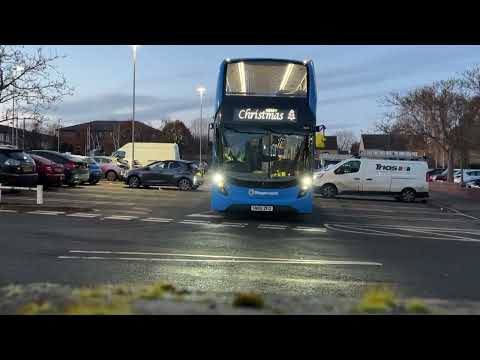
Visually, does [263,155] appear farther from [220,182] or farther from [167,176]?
[167,176]

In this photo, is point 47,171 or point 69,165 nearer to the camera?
point 47,171

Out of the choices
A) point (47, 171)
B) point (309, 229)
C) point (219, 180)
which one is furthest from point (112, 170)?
point (309, 229)

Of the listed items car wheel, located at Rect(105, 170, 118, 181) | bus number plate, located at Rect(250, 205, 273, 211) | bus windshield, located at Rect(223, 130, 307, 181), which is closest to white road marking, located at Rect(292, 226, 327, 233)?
bus number plate, located at Rect(250, 205, 273, 211)

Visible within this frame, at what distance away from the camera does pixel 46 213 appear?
1473 cm

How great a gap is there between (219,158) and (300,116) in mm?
2500

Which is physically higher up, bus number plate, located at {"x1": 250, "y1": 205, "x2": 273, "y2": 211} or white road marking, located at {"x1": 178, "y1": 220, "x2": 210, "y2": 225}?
bus number plate, located at {"x1": 250, "y1": 205, "x2": 273, "y2": 211}

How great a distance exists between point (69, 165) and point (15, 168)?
20.1 ft

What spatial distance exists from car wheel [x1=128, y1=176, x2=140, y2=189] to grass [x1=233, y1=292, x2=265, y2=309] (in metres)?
25.0

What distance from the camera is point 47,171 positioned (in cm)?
2222

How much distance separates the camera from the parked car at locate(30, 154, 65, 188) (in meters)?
22.2

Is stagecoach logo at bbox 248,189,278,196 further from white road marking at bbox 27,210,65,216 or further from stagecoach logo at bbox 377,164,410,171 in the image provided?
stagecoach logo at bbox 377,164,410,171
